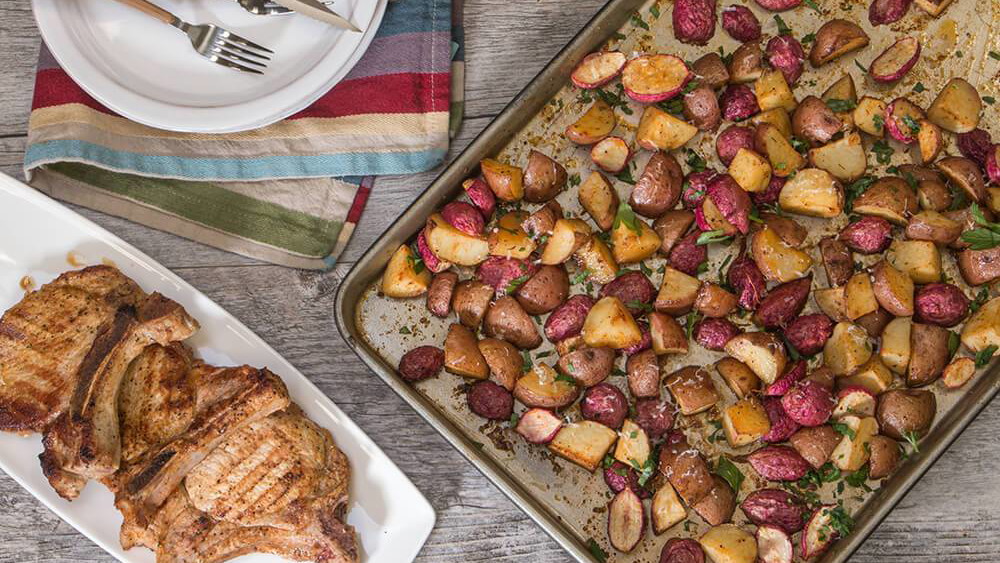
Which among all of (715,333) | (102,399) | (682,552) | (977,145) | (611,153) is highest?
(977,145)

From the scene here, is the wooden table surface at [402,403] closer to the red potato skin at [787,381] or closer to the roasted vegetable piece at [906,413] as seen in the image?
the roasted vegetable piece at [906,413]

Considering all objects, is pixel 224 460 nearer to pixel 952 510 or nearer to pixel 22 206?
pixel 22 206

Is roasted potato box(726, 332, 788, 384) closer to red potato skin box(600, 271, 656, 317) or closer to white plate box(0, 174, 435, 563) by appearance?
red potato skin box(600, 271, 656, 317)

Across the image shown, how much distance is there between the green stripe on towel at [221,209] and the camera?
247cm

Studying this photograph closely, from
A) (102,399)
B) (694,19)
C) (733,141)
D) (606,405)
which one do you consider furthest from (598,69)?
(102,399)

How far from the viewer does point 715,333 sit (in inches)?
88.1

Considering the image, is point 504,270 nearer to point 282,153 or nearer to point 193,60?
point 282,153

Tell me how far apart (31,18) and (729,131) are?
1980 millimetres

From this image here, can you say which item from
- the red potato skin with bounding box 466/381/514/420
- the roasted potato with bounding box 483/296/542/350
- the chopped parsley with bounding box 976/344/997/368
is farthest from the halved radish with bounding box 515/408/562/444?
the chopped parsley with bounding box 976/344/997/368

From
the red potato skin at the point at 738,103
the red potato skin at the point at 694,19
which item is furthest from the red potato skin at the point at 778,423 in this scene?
the red potato skin at the point at 694,19

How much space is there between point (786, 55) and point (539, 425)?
1129 millimetres

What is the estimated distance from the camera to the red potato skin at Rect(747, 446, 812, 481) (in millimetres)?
2191

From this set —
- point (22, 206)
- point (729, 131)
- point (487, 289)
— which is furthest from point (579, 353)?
point (22, 206)

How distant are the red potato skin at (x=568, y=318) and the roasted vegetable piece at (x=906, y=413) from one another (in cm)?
77
